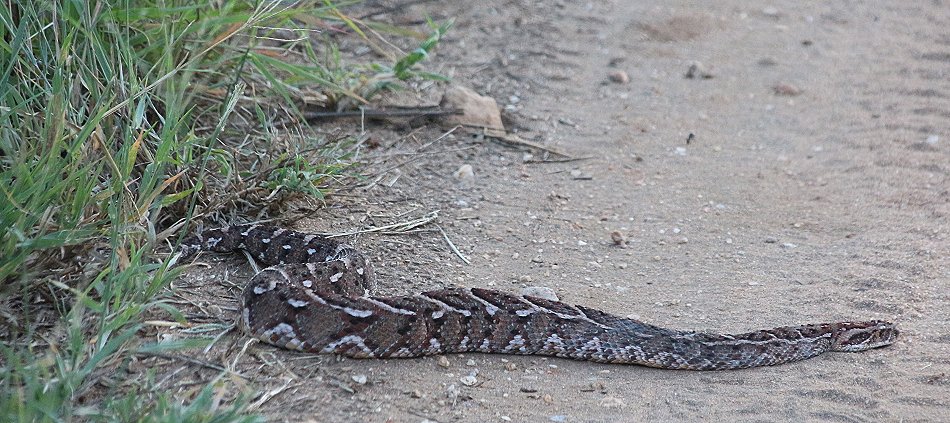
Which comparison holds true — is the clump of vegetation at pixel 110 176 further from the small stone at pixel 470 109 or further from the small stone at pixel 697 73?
the small stone at pixel 697 73

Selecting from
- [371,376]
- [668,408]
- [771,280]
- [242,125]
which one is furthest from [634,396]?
[242,125]

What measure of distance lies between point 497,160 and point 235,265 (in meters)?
2.46

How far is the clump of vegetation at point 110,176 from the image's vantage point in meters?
3.96

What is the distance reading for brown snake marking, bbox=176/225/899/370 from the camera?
4730mm

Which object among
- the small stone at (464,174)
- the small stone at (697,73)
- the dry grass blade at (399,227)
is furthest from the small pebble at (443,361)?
the small stone at (697,73)

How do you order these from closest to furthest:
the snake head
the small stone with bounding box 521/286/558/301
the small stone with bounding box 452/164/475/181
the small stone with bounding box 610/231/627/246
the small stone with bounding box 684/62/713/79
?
the snake head < the small stone with bounding box 521/286/558/301 < the small stone with bounding box 610/231/627/246 < the small stone with bounding box 452/164/475/181 < the small stone with bounding box 684/62/713/79

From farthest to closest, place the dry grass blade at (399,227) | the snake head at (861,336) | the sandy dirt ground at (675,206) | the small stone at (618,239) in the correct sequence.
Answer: the small stone at (618,239)
the dry grass blade at (399,227)
the snake head at (861,336)
the sandy dirt ground at (675,206)

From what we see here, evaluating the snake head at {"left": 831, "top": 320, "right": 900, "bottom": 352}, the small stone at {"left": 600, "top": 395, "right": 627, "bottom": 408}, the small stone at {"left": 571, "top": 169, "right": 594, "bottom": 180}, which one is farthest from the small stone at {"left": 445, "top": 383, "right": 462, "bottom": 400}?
the small stone at {"left": 571, "top": 169, "right": 594, "bottom": 180}

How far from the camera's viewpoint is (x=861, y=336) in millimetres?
5215

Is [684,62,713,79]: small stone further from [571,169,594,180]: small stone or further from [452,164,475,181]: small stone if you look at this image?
[452,164,475,181]: small stone

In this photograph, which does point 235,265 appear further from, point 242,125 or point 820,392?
point 820,392

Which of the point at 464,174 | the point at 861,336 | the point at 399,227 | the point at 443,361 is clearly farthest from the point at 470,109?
the point at 861,336

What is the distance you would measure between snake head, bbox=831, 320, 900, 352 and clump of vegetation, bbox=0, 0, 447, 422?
3014 millimetres

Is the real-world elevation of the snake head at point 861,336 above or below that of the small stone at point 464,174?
above
